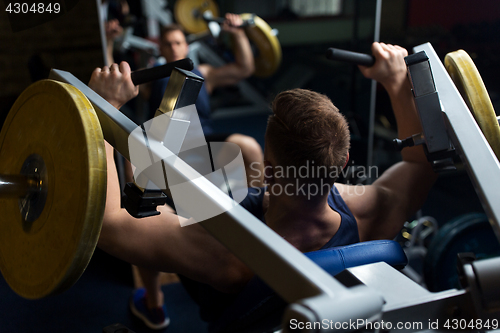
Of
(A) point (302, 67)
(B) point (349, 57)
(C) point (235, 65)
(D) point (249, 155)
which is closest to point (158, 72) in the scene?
(B) point (349, 57)

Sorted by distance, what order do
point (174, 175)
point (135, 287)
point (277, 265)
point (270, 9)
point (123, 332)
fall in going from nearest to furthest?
point (277, 265) < point (174, 175) < point (123, 332) < point (135, 287) < point (270, 9)

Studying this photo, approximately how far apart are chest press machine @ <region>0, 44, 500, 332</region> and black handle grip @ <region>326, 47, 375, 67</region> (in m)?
0.13

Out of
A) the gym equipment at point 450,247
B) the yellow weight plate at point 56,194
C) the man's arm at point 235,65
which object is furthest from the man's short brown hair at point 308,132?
the man's arm at point 235,65

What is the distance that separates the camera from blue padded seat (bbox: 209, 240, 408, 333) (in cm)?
66

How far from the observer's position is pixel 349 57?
2.88ft

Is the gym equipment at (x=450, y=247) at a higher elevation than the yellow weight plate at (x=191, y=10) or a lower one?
lower

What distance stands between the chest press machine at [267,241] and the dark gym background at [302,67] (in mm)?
368

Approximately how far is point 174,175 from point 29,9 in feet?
3.35

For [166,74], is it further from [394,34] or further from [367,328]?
[394,34]

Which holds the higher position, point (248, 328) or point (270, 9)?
point (270, 9)

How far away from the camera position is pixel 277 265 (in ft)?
1.41

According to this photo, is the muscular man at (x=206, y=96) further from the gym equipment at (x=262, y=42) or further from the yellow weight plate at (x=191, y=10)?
the yellow weight plate at (x=191, y=10)

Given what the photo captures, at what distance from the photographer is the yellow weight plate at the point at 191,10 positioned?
3.80 metres

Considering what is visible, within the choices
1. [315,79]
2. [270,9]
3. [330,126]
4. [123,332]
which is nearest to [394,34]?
[315,79]
